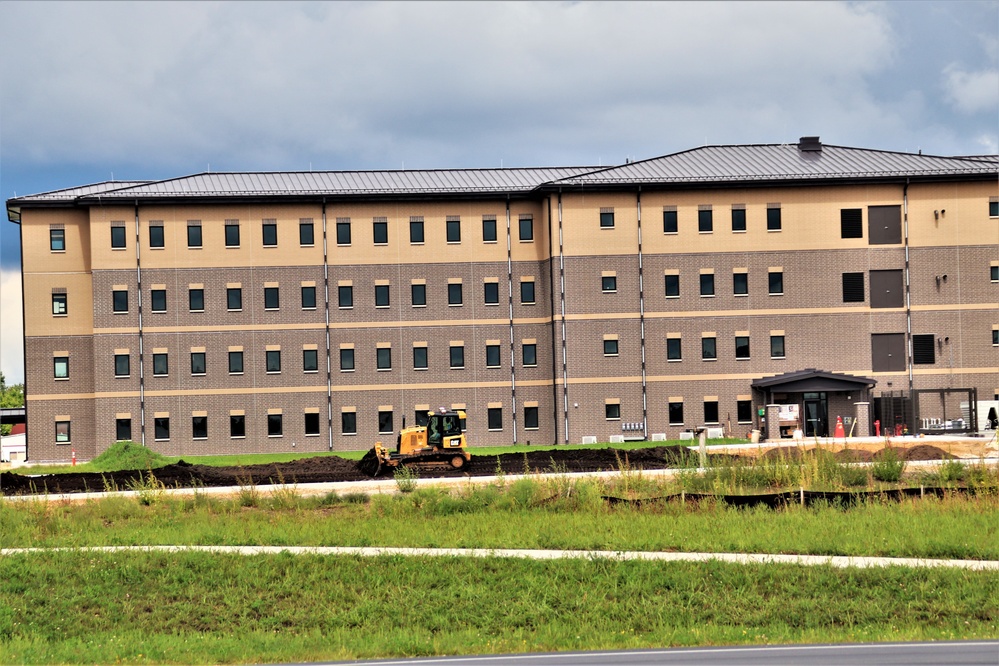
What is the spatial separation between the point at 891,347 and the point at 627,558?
4069 cm

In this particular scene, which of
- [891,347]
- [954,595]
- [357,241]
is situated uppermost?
[357,241]

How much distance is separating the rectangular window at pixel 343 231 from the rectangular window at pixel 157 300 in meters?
8.74

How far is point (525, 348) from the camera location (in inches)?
2304

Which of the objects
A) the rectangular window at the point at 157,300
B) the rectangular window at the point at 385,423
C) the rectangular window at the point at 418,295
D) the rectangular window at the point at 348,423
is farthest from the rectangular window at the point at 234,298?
the rectangular window at the point at 385,423

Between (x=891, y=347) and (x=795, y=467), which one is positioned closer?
(x=795, y=467)

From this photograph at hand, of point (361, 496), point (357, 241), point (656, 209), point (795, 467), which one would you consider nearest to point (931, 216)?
point (656, 209)

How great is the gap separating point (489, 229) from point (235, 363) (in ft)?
45.8

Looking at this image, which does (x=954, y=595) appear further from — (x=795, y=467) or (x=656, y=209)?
(x=656, y=209)

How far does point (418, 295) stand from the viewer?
58219 millimetres

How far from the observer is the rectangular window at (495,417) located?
5795cm

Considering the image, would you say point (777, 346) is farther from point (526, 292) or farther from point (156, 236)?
point (156, 236)

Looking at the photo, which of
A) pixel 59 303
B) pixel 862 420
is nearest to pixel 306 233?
pixel 59 303

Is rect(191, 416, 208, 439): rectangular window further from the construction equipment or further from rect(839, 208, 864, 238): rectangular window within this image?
rect(839, 208, 864, 238): rectangular window

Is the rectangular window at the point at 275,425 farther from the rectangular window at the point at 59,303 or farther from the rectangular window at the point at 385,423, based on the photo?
the rectangular window at the point at 59,303
